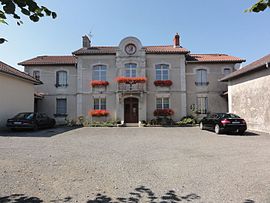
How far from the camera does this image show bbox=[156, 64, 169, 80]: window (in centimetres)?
1908

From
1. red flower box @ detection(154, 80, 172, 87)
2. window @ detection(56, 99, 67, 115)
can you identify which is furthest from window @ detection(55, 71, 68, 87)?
red flower box @ detection(154, 80, 172, 87)

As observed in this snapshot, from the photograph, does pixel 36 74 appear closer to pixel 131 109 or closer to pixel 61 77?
pixel 61 77

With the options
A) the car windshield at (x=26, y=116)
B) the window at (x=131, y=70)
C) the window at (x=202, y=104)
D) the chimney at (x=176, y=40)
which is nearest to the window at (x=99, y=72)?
the window at (x=131, y=70)

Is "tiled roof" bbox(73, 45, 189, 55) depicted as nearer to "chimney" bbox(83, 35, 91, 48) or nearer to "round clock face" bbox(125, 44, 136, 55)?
"chimney" bbox(83, 35, 91, 48)

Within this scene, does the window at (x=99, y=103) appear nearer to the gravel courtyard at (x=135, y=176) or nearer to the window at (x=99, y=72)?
the window at (x=99, y=72)

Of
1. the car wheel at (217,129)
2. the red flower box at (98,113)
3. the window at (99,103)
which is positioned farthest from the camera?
the window at (99,103)

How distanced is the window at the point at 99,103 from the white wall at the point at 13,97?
5.69 m

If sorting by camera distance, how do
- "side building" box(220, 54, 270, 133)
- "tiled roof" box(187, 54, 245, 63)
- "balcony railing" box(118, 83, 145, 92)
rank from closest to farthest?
"side building" box(220, 54, 270, 133) < "balcony railing" box(118, 83, 145, 92) < "tiled roof" box(187, 54, 245, 63)

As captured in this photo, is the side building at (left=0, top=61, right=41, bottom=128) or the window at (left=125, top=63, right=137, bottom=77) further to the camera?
the window at (left=125, top=63, right=137, bottom=77)

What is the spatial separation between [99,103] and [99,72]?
10.0 ft

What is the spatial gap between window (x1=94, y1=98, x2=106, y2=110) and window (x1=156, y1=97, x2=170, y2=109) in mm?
5281

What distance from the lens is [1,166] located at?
511 cm

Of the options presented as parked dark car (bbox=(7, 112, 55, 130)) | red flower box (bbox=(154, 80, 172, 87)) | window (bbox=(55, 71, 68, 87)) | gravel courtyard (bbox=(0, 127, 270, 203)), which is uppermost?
window (bbox=(55, 71, 68, 87))

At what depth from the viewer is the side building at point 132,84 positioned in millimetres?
18672
